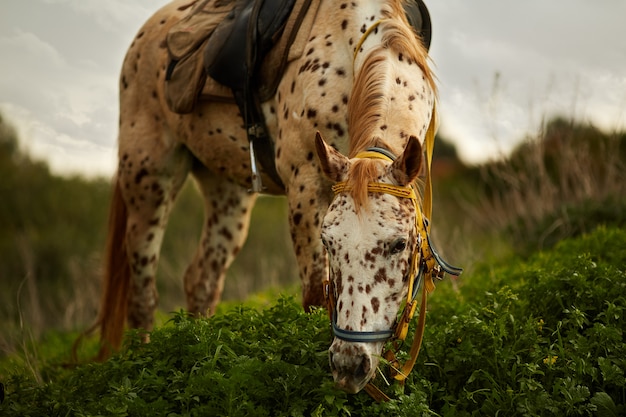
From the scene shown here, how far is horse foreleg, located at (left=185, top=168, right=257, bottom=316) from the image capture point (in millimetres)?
6241

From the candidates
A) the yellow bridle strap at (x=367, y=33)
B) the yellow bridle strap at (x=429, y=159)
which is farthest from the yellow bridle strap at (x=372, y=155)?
the yellow bridle strap at (x=367, y=33)

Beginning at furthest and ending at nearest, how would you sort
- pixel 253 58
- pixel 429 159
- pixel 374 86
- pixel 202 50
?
pixel 202 50
pixel 253 58
pixel 429 159
pixel 374 86

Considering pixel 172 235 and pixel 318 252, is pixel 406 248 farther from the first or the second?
pixel 172 235

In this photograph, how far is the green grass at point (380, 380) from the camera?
318 cm

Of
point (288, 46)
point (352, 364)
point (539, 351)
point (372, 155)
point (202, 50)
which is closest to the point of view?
point (352, 364)

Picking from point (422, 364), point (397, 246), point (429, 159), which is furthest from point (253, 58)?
point (422, 364)

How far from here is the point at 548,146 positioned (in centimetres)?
1510

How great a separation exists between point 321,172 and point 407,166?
1.12 meters

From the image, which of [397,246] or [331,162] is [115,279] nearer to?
[331,162]

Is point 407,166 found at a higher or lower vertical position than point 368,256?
higher

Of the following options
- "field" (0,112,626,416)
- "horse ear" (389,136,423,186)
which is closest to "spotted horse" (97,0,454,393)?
"horse ear" (389,136,423,186)

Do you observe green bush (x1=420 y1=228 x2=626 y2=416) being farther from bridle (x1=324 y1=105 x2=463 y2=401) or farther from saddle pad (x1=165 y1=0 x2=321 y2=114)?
saddle pad (x1=165 y1=0 x2=321 y2=114)

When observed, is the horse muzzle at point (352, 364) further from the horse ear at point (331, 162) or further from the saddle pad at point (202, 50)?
the saddle pad at point (202, 50)

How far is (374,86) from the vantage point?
378cm
